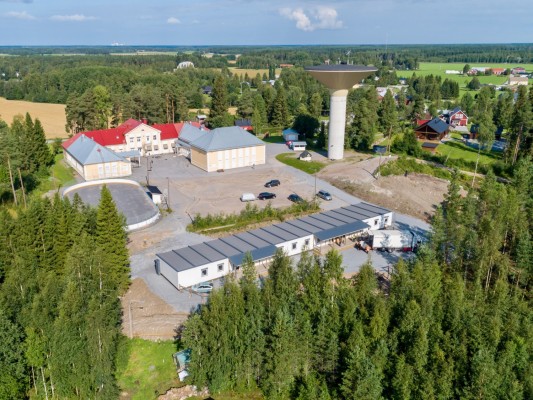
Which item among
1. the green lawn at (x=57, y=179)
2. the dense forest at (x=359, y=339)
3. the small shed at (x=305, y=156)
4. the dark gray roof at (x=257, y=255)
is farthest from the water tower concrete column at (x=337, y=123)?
the dense forest at (x=359, y=339)

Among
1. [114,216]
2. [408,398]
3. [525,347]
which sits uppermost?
[114,216]

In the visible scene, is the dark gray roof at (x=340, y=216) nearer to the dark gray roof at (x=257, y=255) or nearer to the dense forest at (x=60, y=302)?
the dark gray roof at (x=257, y=255)

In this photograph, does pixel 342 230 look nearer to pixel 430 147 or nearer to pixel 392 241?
pixel 392 241

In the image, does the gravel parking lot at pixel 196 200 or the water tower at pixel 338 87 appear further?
the water tower at pixel 338 87

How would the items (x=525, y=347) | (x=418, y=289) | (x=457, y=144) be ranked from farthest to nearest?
(x=457, y=144)
(x=418, y=289)
(x=525, y=347)

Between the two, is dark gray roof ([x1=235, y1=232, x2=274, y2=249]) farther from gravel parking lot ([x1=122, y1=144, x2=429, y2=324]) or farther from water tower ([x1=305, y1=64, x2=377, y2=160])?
water tower ([x1=305, y1=64, x2=377, y2=160])

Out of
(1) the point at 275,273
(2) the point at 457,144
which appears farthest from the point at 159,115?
(1) the point at 275,273

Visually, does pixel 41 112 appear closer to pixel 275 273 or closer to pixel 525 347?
pixel 275 273
